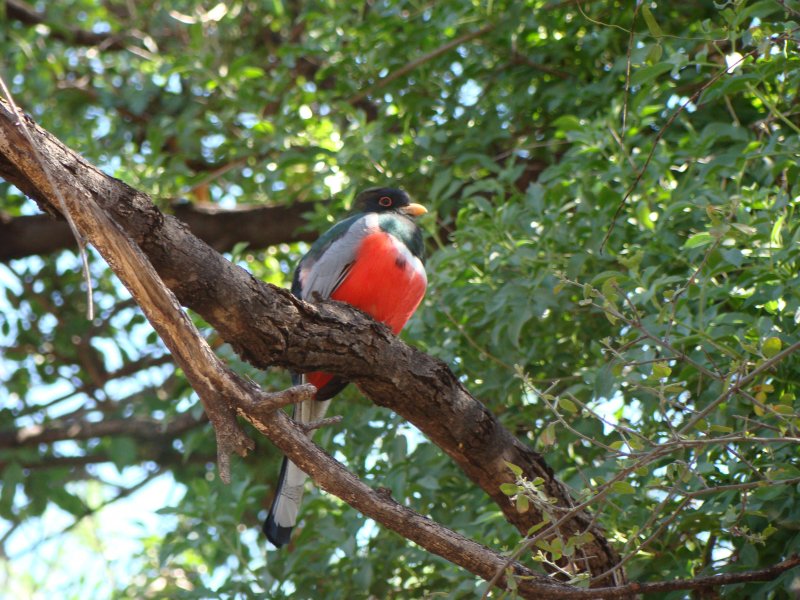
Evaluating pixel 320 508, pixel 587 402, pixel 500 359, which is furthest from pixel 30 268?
pixel 587 402

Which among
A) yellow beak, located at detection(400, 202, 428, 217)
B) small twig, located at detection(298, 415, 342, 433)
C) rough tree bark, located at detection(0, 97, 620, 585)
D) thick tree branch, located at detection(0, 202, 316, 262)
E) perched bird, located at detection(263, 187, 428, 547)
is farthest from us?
thick tree branch, located at detection(0, 202, 316, 262)

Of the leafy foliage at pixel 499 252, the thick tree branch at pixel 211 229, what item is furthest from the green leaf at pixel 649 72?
the thick tree branch at pixel 211 229

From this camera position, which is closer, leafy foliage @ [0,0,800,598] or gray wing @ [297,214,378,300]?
leafy foliage @ [0,0,800,598]

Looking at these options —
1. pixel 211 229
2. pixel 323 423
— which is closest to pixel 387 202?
pixel 211 229

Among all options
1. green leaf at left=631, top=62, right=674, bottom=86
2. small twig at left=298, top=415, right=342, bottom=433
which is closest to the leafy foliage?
green leaf at left=631, top=62, right=674, bottom=86

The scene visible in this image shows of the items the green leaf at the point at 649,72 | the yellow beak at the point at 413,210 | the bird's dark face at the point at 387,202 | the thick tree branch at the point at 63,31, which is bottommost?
the green leaf at the point at 649,72

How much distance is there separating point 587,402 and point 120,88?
168 inches

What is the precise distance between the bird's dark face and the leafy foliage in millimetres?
195

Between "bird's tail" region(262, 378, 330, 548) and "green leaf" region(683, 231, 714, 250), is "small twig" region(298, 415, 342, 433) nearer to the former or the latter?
"bird's tail" region(262, 378, 330, 548)

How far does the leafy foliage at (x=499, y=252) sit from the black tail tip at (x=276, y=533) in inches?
10.0

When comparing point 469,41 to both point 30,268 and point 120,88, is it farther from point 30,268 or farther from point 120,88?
point 30,268

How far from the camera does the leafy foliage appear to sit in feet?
A: 9.94

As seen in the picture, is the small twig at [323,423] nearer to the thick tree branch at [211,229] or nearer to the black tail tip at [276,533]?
the black tail tip at [276,533]

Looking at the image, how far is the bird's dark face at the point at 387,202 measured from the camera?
14.9 ft
